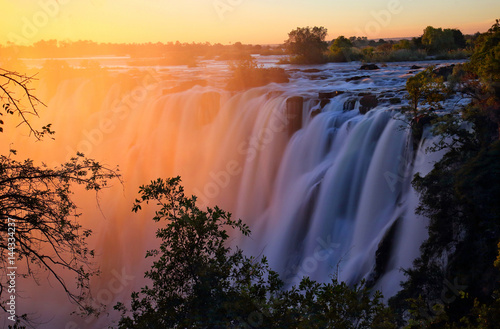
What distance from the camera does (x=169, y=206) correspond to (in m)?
7.17

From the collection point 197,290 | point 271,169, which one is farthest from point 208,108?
point 197,290

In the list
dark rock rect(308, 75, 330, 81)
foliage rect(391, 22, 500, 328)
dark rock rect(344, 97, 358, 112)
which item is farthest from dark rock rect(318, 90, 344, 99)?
foliage rect(391, 22, 500, 328)

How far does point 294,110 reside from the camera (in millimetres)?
22297

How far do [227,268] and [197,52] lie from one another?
6712 cm

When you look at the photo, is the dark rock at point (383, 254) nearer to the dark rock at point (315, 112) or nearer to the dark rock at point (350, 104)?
the dark rock at point (350, 104)

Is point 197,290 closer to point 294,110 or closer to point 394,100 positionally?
point 394,100

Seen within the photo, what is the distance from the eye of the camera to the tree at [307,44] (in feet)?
145

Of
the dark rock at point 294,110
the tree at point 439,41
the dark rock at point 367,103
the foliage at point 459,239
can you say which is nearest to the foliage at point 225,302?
the foliage at point 459,239

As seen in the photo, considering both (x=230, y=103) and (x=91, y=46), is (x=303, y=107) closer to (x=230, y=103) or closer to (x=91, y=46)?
(x=230, y=103)

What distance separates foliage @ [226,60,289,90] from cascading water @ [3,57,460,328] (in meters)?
1.48

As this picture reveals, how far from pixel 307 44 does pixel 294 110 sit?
2476cm

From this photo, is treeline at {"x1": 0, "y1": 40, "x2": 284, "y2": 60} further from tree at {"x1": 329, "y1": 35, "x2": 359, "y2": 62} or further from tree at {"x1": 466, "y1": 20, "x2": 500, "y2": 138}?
tree at {"x1": 466, "y1": 20, "x2": 500, "y2": 138}

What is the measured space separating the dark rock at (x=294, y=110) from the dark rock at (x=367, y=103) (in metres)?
3.39

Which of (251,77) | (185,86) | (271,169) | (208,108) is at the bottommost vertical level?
(271,169)
